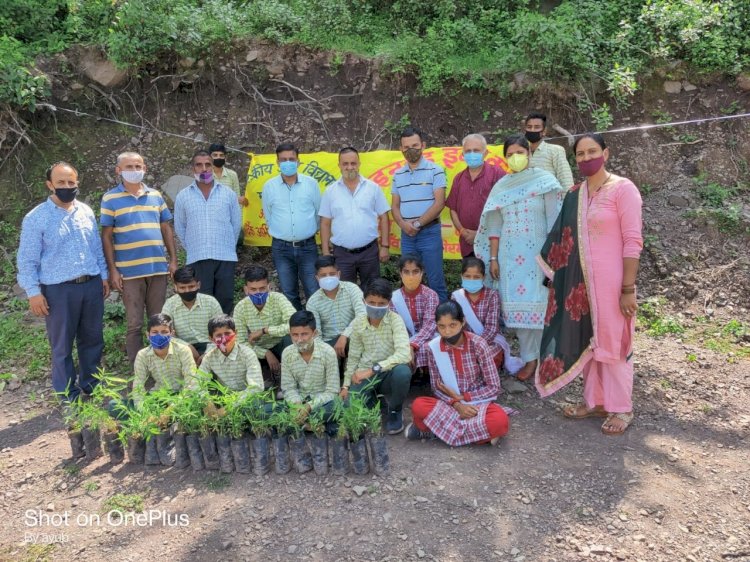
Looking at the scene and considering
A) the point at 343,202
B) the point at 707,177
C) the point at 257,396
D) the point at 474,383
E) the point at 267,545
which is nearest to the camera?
the point at 267,545

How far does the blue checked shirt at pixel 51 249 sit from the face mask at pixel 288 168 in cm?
173

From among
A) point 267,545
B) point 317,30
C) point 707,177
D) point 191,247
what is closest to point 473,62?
point 317,30

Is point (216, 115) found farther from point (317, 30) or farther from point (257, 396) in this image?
point (257, 396)

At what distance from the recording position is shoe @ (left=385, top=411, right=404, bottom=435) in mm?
4008

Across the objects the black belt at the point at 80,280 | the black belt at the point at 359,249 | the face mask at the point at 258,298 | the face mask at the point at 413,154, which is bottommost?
the face mask at the point at 258,298

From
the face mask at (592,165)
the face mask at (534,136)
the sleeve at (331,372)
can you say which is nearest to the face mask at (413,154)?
the face mask at (534,136)

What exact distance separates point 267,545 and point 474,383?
5.81ft

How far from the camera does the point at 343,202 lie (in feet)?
16.8

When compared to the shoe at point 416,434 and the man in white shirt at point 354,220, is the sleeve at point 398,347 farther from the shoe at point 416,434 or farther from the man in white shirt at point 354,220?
the man in white shirt at point 354,220

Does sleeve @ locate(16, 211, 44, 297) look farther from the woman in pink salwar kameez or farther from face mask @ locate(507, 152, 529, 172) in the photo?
the woman in pink salwar kameez

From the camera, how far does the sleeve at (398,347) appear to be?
403 cm

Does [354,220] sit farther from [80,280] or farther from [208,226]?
[80,280]

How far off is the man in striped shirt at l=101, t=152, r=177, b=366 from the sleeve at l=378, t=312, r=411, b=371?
83.5 inches

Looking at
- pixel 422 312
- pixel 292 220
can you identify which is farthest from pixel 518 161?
pixel 292 220
